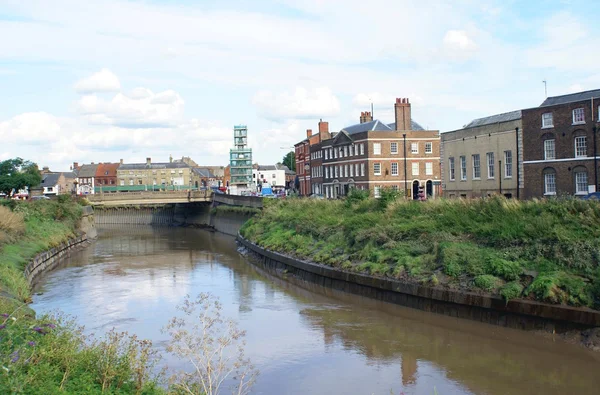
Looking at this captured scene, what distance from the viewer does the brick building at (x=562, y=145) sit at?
131ft

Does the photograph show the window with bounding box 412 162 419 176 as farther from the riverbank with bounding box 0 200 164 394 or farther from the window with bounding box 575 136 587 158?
the riverbank with bounding box 0 200 164 394

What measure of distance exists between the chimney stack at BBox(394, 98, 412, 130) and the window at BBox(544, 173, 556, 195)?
30792 millimetres

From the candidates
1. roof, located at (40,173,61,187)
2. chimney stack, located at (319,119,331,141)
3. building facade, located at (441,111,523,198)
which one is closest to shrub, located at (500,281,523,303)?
building facade, located at (441,111,523,198)

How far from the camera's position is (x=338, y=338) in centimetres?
1958

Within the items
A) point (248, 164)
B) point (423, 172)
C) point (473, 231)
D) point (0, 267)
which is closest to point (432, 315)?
point (473, 231)

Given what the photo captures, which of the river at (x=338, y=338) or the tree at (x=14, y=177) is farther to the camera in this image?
the tree at (x=14, y=177)

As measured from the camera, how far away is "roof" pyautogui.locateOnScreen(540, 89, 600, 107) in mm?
40550

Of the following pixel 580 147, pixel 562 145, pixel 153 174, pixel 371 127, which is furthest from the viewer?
pixel 153 174

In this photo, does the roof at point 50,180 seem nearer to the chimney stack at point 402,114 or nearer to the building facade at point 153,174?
the building facade at point 153,174

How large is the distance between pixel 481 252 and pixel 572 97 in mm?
25331

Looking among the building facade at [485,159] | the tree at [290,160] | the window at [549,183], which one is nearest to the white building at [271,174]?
the tree at [290,160]

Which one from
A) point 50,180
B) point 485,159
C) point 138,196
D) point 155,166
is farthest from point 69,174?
point 485,159

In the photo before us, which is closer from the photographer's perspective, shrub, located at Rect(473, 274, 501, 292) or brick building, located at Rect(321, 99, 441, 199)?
shrub, located at Rect(473, 274, 501, 292)

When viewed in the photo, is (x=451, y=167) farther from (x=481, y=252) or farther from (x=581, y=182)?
(x=481, y=252)
